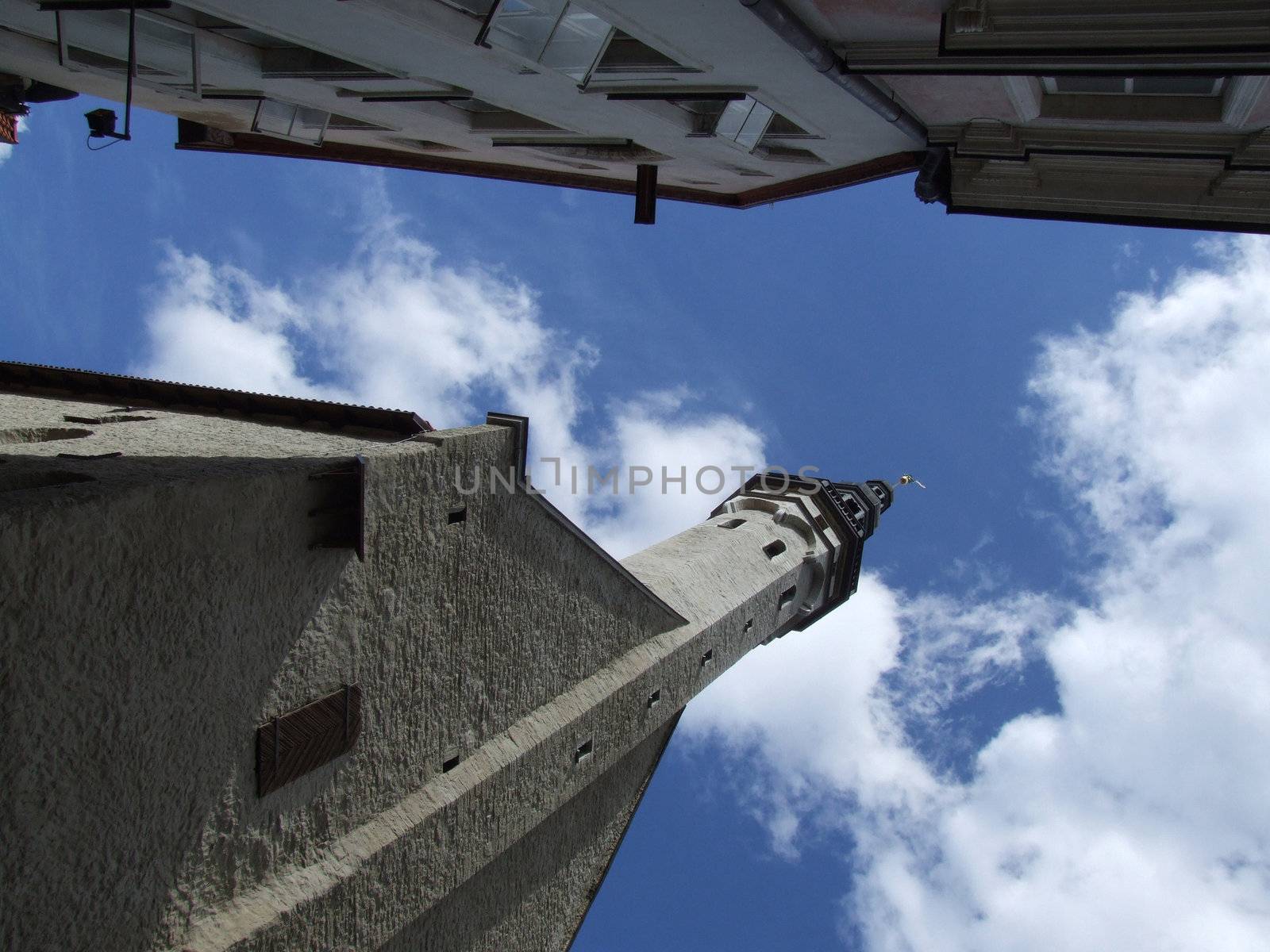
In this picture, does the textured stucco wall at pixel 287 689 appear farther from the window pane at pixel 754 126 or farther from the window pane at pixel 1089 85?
the window pane at pixel 1089 85

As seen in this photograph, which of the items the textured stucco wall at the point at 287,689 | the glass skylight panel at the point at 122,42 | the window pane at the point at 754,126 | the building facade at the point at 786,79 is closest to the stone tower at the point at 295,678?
the textured stucco wall at the point at 287,689

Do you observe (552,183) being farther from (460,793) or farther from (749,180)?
(460,793)

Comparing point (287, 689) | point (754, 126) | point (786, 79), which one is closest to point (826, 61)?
point (786, 79)

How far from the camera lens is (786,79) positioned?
32.6 feet

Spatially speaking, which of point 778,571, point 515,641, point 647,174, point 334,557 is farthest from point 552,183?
point 778,571

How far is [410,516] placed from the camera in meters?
11.0

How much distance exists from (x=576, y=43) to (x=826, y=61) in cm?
272

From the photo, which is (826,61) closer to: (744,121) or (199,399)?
(744,121)

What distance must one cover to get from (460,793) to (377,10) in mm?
9388

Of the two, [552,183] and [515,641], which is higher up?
[552,183]

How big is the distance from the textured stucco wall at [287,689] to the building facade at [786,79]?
4.58m

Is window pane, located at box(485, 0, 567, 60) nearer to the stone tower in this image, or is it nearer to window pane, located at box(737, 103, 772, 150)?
window pane, located at box(737, 103, 772, 150)

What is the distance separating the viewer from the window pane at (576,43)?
30.9 ft

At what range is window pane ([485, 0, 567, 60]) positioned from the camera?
30.0 ft
